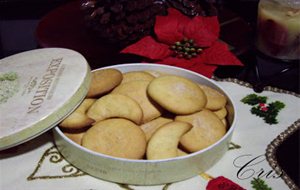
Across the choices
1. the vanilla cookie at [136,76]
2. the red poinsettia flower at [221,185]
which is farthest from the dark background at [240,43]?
the vanilla cookie at [136,76]

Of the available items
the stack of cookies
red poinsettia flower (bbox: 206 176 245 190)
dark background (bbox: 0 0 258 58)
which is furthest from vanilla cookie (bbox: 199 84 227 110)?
dark background (bbox: 0 0 258 58)

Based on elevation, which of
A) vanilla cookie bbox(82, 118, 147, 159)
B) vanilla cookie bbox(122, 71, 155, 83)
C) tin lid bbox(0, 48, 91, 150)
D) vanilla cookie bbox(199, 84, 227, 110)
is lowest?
vanilla cookie bbox(199, 84, 227, 110)

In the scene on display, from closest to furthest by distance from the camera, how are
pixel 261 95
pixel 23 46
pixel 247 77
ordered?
pixel 261 95 < pixel 247 77 < pixel 23 46

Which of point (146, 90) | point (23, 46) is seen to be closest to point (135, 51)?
point (146, 90)

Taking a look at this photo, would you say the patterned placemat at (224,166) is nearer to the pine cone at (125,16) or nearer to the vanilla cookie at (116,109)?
the vanilla cookie at (116,109)

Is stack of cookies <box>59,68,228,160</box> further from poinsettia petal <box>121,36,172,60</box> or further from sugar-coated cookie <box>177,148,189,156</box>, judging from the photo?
poinsettia petal <box>121,36,172,60</box>

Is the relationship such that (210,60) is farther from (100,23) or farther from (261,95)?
(100,23)

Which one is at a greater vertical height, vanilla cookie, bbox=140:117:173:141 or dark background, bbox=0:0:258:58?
vanilla cookie, bbox=140:117:173:141
